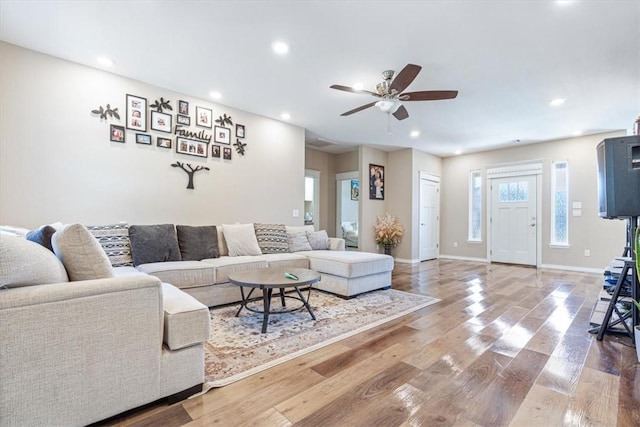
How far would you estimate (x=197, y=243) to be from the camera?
3570mm

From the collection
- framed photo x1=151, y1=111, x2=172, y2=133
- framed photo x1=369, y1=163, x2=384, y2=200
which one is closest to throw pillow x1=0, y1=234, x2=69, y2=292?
framed photo x1=151, y1=111, x2=172, y2=133

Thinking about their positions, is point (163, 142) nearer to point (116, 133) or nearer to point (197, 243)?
point (116, 133)

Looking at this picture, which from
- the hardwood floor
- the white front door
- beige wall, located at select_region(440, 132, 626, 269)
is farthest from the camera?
the white front door

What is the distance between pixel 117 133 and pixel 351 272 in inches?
123

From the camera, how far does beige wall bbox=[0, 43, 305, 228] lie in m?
2.90

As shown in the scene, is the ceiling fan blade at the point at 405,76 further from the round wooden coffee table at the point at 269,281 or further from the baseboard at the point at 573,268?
the baseboard at the point at 573,268

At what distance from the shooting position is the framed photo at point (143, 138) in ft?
11.9

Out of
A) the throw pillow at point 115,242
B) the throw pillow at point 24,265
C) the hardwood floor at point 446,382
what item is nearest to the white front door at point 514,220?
the hardwood floor at point 446,382

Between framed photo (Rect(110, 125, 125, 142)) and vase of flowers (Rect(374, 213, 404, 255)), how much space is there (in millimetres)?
5016

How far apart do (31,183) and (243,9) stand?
2653 millimetres

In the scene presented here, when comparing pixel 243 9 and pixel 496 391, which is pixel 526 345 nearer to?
pixel 496 391

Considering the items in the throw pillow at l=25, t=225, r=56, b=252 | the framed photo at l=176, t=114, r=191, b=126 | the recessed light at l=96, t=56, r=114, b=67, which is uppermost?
the recessed light at l=96, t=56, r=114, b=67

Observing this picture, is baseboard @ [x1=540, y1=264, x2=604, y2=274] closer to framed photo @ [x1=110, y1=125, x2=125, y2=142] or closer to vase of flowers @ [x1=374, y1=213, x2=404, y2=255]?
vase of flowers @ [x1=374, y1=213, x2=404, y2=255]

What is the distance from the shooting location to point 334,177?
7605 millimetres
